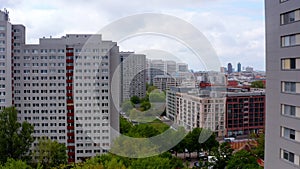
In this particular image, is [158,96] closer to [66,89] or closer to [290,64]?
[66,89]

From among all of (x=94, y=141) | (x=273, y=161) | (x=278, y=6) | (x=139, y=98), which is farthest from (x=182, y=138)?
(x=278, y=6)

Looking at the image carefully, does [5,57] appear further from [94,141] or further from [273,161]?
[273,161]

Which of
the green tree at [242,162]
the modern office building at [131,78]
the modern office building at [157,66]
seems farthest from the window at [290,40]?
the modern office building at [131,78]

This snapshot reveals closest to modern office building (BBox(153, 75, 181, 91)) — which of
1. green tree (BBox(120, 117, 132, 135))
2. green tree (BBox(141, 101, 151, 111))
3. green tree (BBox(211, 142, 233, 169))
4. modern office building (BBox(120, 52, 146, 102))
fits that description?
modern office building (BBox(120, 52, 146, 102))

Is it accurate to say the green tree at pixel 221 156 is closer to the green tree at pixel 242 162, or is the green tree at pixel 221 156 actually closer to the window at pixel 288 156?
the green tree at pixel 242 162

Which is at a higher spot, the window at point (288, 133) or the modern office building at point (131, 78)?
the modern office building at point (131, 78)

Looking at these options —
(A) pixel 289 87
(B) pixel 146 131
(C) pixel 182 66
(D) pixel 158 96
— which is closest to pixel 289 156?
(A) pixel 289 87
